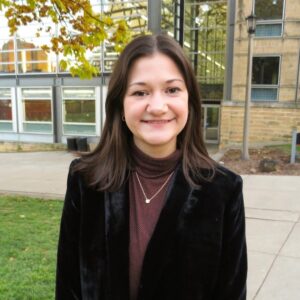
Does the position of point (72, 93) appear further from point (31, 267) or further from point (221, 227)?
point (221, 227)

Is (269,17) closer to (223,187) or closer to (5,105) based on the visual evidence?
(5,105)

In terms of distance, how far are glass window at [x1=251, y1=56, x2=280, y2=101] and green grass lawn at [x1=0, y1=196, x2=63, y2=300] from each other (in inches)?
475

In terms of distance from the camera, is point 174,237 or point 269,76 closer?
point 174,237

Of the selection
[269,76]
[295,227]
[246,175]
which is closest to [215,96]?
[269,76]

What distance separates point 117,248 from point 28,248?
3.32 m

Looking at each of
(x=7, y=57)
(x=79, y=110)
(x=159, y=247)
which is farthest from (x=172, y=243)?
(x=7, y=57)

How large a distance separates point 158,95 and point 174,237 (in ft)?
1.79

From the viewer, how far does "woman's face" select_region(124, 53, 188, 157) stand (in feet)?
4.80

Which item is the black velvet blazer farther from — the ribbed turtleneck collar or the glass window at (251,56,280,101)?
the glass window at (251,56,280,101)

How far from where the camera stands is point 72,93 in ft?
64.0

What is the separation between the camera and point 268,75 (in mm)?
16500

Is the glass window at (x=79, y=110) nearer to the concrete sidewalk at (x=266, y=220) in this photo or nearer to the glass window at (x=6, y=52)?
the glass window at (x=6, y=52)

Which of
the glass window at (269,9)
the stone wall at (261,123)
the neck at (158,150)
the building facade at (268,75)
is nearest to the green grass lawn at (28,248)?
the neck at (158,150)

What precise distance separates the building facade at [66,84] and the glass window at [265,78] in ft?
11.2
